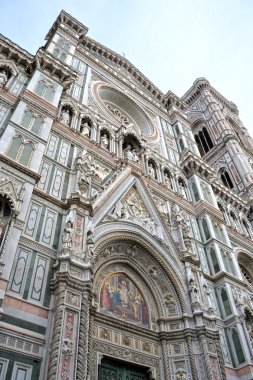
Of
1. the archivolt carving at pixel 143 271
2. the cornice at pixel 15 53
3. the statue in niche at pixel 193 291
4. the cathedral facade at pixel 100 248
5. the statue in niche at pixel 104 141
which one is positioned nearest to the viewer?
the cathedral facade at pixel 100 248

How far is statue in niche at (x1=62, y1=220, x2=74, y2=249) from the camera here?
8449 mm

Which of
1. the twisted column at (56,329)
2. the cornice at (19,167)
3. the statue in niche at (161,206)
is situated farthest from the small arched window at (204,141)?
the twisted column at (56,329)

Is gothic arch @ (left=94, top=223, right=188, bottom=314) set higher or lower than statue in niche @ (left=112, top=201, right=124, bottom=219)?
lower

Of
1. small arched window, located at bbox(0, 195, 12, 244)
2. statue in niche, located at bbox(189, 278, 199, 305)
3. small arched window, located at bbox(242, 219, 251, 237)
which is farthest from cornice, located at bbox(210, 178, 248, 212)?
small arched window, located at bbox(0, 195, 12, 244)

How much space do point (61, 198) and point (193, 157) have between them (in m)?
9.66

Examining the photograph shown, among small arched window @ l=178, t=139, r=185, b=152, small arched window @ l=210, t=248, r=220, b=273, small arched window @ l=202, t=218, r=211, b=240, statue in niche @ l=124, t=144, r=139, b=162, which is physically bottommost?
small arched window @ l=210, t=248, r=220, b=273

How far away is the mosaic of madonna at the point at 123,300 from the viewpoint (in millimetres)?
9516

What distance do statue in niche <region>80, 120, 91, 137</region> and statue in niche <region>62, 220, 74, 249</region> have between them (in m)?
5.28

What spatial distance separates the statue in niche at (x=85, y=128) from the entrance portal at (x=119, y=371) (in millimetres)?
7994

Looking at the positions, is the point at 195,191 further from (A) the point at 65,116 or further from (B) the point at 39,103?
(B) the point at 39,103

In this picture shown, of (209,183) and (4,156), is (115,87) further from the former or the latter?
(4,156)

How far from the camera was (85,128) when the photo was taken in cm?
1386

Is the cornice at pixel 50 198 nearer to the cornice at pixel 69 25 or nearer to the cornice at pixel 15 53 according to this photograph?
the cornice at pixel 15 53

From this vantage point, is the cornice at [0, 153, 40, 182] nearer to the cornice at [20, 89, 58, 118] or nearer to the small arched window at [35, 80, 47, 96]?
the cornice at [20, 89, 58, 118]
